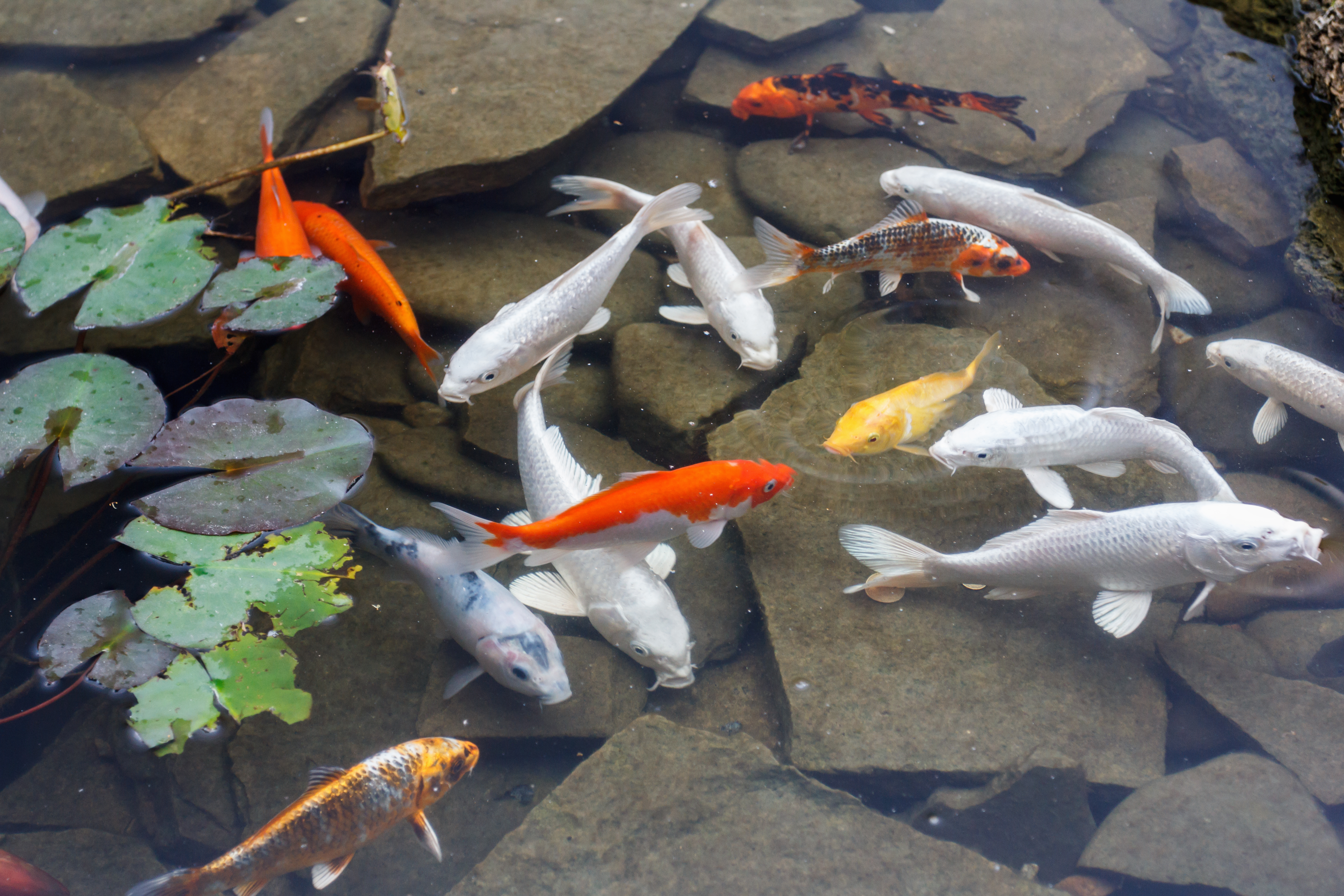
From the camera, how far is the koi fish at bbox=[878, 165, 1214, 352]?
3287 millimetres

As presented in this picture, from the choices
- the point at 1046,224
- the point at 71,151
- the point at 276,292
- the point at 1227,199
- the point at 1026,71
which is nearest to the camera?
the point at 276,292

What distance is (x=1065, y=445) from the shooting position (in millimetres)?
2742

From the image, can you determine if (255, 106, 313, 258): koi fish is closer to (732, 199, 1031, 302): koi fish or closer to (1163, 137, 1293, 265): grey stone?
(732, 199, 1031, 302): koi fish

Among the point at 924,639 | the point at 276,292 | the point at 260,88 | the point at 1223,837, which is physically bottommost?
the point at 1223,837

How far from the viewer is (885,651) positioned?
2699 mm

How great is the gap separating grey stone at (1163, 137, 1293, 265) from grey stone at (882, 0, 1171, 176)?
0.52m

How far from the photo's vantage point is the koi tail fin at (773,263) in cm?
307

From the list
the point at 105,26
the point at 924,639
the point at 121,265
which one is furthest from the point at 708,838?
the point at 105,26

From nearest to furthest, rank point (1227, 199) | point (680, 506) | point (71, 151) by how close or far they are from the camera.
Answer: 1. point (680, 506)
2. point (71, 151)
3. point (1227, 199)

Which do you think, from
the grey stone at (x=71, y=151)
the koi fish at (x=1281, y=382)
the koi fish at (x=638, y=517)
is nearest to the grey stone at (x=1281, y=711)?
the koi fish at (x=1281, y=382)

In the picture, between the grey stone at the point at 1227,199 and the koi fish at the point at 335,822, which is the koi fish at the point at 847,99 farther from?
the koi fish at the point at 335,822

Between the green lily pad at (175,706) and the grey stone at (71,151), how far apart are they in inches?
103

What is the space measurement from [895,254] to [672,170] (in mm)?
1393

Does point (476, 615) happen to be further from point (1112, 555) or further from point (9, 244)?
point (1112, 555)
